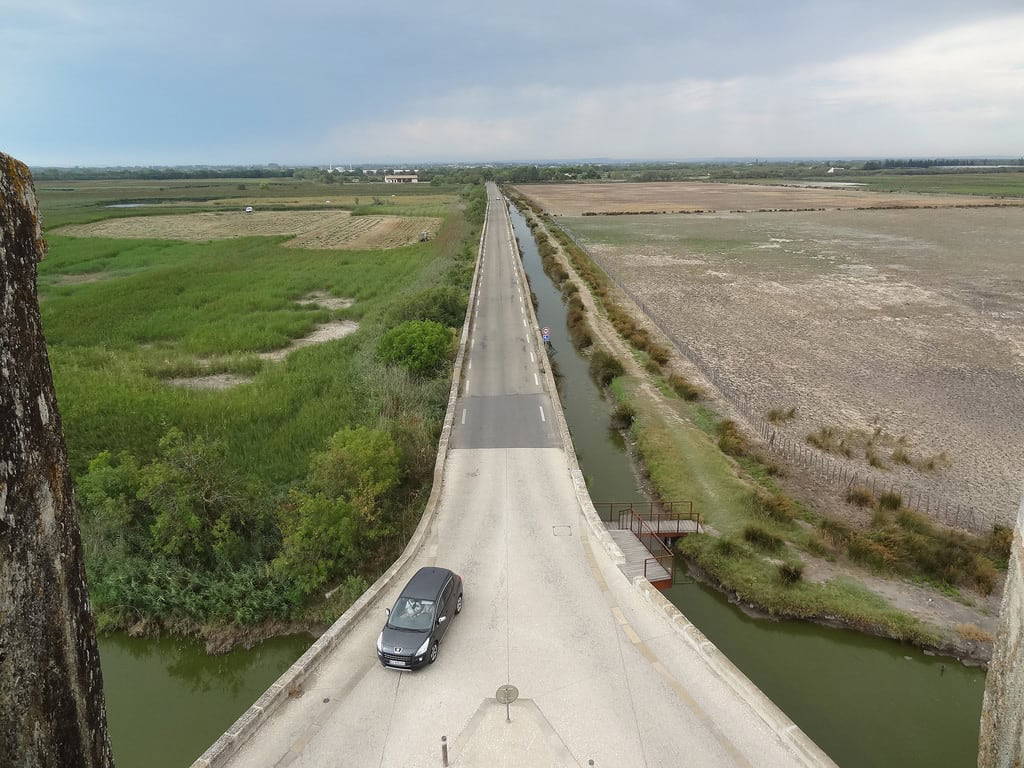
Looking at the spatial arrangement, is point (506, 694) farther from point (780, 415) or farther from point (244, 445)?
point (780, 415)

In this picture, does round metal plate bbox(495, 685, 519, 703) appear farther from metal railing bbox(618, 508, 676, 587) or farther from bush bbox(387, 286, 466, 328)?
bush bbox(387, 286, 466, 328)

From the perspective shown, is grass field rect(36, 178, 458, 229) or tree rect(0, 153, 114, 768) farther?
grass field rect(36, 178, 458, 229)

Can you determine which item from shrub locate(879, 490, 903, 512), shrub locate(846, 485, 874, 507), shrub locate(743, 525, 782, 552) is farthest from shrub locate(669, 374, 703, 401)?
shrub locate(743, 525, 782, 552)

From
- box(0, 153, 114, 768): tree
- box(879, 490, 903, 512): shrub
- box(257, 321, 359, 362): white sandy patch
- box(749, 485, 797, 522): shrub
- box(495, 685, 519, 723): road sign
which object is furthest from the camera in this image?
box(257, 321, 359, 362): white sandy patch

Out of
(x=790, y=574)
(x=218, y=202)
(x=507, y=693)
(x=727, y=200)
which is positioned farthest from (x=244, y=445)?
(x=727, y=200)

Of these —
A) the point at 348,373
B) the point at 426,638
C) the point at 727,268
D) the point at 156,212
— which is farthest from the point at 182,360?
the point at 156,212

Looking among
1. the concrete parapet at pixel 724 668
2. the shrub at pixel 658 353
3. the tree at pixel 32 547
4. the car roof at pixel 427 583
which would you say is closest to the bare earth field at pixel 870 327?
the shrub at pixel 658 353
